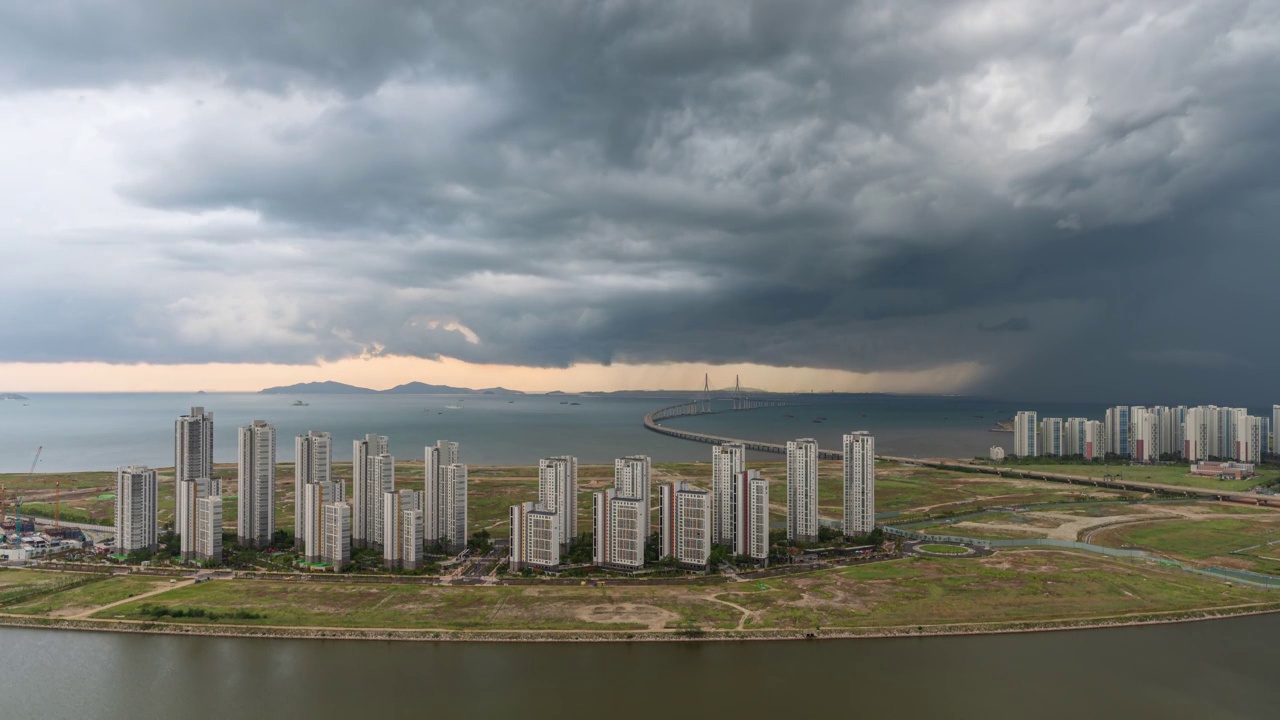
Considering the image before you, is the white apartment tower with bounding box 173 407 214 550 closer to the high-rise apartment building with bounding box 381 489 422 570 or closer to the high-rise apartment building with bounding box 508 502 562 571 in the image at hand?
the high-rise apartment building with bounding box 381 489 422 570

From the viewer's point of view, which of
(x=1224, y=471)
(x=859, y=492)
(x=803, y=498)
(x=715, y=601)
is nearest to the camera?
(x=715, y=601)

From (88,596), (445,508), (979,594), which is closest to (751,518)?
(979,594)

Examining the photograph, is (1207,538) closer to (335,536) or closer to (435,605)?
(435,605)

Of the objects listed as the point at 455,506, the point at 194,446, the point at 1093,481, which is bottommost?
the point at 1093,481

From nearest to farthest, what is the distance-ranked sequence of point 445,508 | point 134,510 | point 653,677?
point 653,677 < point 134,510 < point 445,508

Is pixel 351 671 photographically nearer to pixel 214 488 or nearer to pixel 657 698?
pixel 657 698

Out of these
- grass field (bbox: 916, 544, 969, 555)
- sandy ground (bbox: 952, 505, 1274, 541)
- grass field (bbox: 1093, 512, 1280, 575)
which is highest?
grass field (bbox: 916, 544, 969, 555)

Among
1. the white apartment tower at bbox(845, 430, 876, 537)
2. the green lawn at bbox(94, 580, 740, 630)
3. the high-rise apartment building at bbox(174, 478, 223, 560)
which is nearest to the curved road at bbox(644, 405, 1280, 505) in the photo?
the white apartment tower at bbox(845, 430, 876, 537)

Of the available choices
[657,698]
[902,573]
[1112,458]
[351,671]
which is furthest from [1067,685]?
[1112,458]
